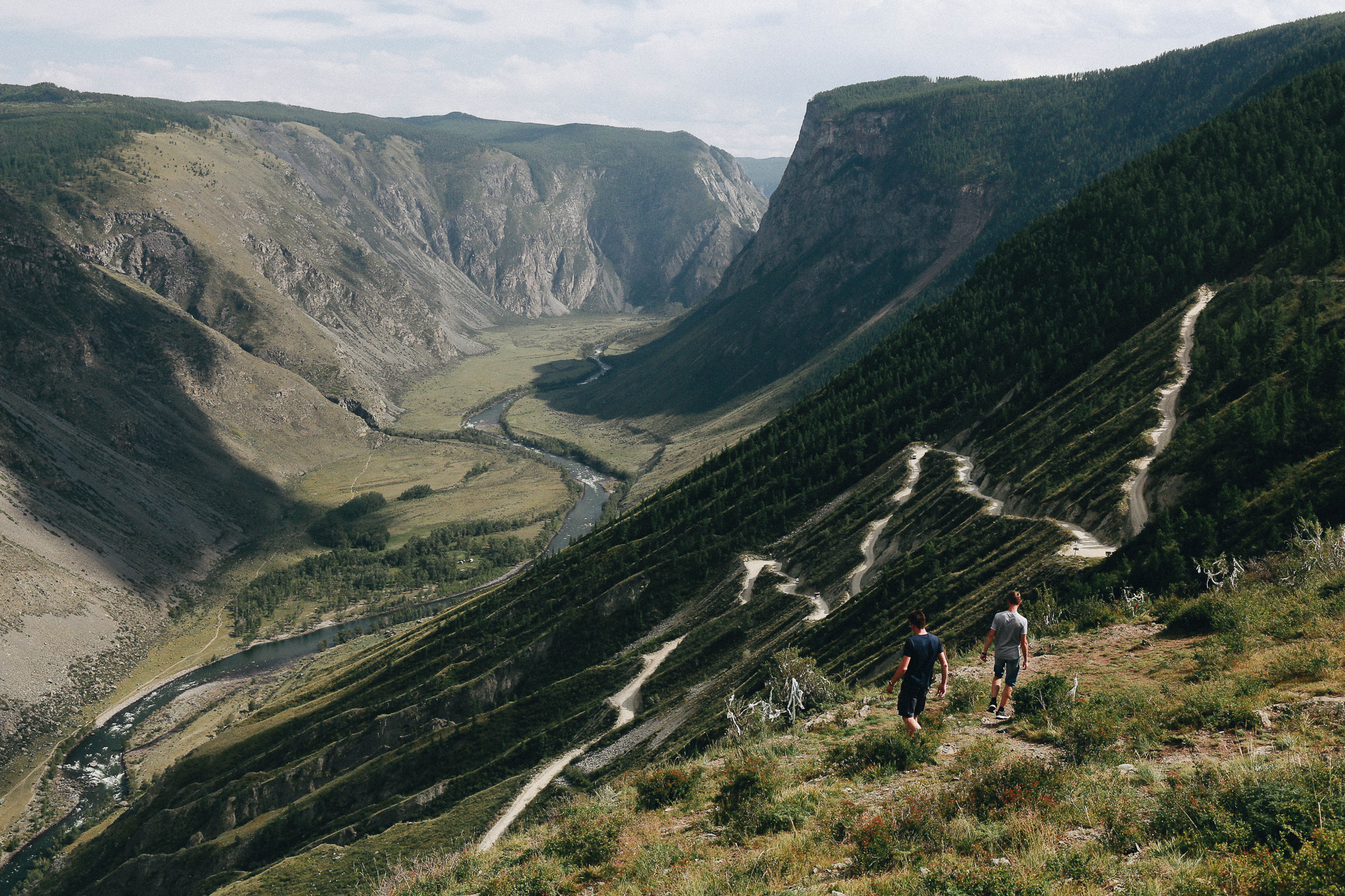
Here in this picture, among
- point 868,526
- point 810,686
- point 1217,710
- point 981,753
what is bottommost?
point 868,526

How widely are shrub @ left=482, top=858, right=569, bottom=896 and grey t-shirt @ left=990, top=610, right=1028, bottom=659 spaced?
16.6m

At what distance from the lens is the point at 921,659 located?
2780 centimetres

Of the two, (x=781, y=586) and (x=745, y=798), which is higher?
(x=745, y=798)

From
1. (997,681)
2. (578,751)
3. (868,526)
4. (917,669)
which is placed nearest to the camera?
(917,669)

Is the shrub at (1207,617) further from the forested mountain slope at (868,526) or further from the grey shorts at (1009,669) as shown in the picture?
the grey shorts at (1009,669)

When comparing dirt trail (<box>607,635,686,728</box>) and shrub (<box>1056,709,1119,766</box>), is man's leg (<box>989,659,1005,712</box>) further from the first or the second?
dirt trail (<box>607,635,686,728</box>)

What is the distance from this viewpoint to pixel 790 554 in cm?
11019

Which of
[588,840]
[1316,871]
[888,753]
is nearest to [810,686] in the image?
[888,753]

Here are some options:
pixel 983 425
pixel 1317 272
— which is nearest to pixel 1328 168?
pixel 1317 272

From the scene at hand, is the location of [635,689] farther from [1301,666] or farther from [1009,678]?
[1301,666]

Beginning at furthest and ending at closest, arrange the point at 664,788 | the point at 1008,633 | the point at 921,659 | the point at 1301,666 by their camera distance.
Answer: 1. the point at 664,788
2. the point at 1008,633
3. the point at 921,659
4. the point at 1301,666

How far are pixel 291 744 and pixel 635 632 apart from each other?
161 feet

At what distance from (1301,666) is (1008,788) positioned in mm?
11442

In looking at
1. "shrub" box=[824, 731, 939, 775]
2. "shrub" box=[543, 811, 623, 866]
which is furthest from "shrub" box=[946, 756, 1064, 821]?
"shrub" box=[543, 811, 623, 866]
